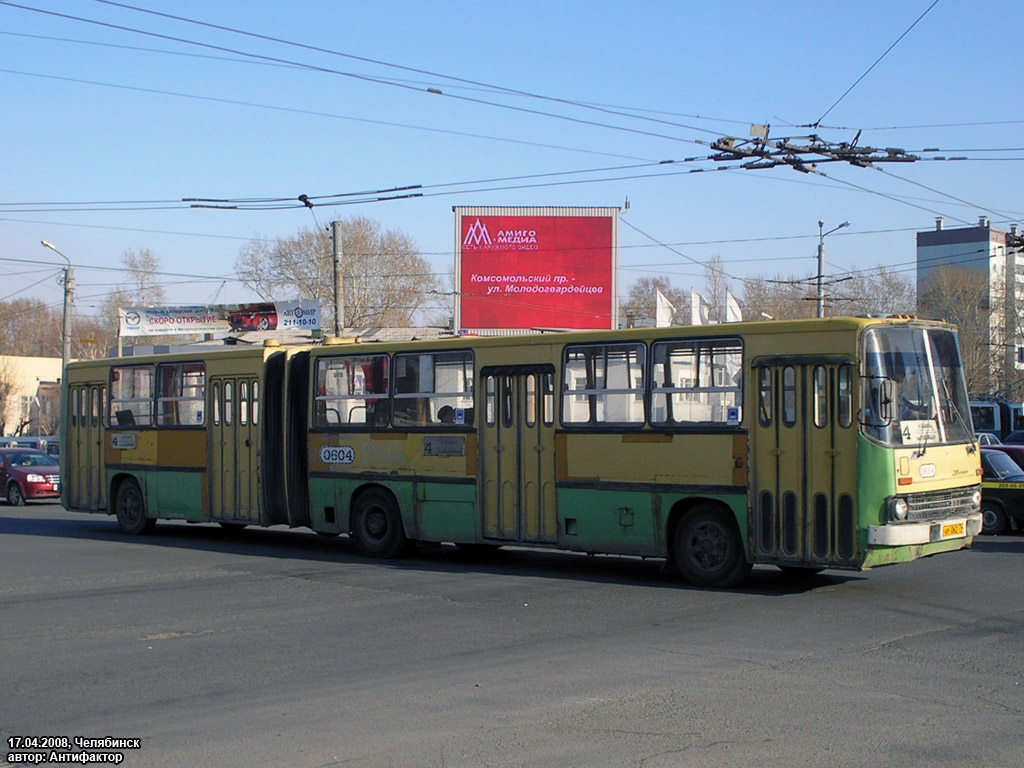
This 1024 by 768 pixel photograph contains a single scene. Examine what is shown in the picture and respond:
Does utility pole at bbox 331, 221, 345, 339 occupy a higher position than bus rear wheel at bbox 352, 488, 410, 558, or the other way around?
utility pole at bbox 331, 221, 345, 339

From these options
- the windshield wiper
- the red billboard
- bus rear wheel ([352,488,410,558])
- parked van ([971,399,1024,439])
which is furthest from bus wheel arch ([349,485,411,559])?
parked van ([971,399,1024,439])

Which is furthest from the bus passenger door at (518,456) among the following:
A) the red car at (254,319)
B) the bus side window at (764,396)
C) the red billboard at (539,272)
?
the red car at (254,319)

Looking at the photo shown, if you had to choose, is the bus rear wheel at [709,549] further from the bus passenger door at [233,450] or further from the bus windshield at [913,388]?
the bus passenger door at [233,450]

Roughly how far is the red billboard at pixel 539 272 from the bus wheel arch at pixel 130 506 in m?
23.3

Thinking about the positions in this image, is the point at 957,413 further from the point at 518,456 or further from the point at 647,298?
the point at 647,298

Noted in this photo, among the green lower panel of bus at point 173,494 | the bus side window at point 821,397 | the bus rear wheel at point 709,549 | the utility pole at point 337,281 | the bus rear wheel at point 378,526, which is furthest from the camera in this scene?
the utility pole at point 337,281

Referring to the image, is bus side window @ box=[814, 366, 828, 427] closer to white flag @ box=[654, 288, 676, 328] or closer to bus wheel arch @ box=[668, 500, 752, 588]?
bus wheel arch @ box=[668, 500, 752, 588]

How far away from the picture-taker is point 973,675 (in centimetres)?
831

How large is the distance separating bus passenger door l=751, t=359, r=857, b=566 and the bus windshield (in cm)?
27

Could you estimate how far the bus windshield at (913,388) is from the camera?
11734 mm

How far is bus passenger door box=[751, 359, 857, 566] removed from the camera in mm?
11758

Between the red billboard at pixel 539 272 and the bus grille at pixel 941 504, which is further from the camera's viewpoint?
the red billboard at pixel 539 272

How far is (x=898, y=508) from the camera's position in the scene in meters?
11.6

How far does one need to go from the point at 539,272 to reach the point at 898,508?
3195 centimetres
